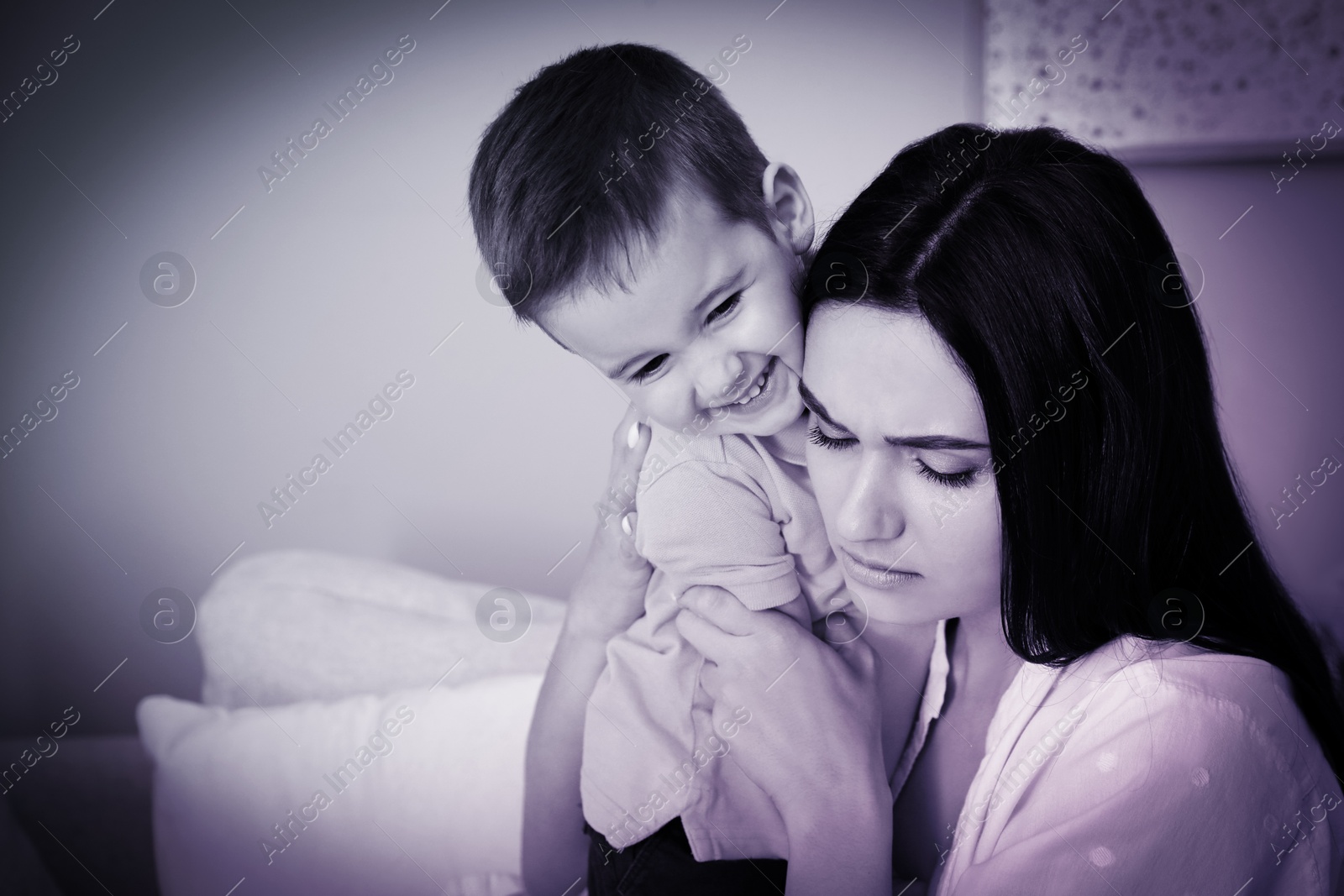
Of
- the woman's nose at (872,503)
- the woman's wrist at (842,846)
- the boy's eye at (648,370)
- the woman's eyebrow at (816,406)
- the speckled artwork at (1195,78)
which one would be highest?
the boy's eye at (648,370)

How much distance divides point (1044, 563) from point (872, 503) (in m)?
0.21

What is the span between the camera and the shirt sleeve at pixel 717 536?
3.07 feet

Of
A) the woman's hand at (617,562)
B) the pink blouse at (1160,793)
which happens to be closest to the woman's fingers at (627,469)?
the woman's hand at (617,562)

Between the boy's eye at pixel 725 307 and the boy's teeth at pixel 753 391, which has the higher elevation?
the boy's eye at pixel 725 307

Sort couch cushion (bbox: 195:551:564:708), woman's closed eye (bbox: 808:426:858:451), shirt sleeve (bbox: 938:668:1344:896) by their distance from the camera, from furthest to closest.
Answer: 1. couch cushion (bbox: 195:551:564:708)
2. woman's closed eye (bbox: 808:426:858:451)
3. shirt sleeve (bbox: 938:668:1344:896)

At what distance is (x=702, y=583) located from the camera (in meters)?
0.96

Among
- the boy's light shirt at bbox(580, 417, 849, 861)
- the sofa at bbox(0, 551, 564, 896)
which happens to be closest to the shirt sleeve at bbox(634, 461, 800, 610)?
the boy's light shirt at bbox(580, 417, 849, 861)

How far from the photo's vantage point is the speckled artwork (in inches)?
53.8

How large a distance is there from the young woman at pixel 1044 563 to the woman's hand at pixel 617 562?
0.52ft

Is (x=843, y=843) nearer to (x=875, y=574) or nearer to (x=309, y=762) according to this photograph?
(x=875, y=574)

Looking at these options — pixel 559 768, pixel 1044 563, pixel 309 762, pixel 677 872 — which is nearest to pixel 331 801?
pixel 309 762

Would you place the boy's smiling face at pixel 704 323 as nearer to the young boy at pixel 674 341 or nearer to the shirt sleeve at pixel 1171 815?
the young boy at pixel 674 341

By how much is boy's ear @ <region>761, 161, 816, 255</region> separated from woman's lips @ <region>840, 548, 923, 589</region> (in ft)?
1.24

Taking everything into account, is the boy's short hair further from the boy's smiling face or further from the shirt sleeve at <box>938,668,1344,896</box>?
the shirt sleeve at <box>938,668,1344,896</box>
